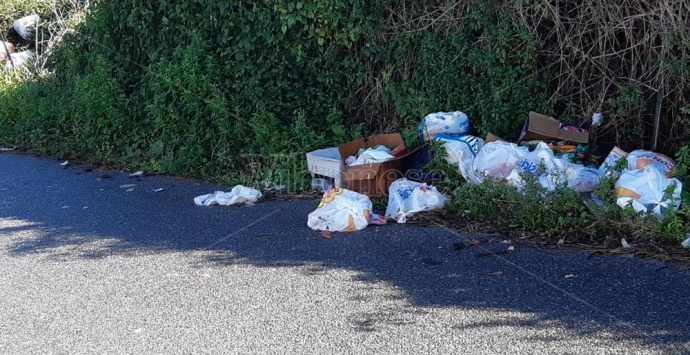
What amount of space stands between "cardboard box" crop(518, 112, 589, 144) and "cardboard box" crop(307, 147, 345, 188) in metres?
1.75

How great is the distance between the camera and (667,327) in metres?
4.25

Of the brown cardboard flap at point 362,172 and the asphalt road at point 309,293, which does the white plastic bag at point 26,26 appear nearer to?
the asphalt road at point 309,293

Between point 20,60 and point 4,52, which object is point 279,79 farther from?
point 4,52

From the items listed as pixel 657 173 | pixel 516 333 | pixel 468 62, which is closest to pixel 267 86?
pixel 468 62

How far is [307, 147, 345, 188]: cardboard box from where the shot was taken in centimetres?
756

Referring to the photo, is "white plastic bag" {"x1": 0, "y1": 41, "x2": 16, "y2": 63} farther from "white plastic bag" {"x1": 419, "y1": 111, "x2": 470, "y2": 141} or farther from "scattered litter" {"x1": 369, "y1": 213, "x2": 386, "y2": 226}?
"scattered litter" {"x1": 369, "y1": 213, "x2": 386, "y2": 226}

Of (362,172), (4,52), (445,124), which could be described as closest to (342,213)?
(362,172)

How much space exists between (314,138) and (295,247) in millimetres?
2681

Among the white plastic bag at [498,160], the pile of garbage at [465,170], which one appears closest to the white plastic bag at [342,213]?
the pile of garbage at [465,170]

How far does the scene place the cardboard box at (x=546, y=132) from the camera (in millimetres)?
7246

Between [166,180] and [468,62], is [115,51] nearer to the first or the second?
[166,180]

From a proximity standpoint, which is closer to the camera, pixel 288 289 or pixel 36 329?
pixel 36 329

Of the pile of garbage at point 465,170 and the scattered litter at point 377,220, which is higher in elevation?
the pile of garbage at point 465,170

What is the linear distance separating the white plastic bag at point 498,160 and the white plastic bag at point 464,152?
80mm
